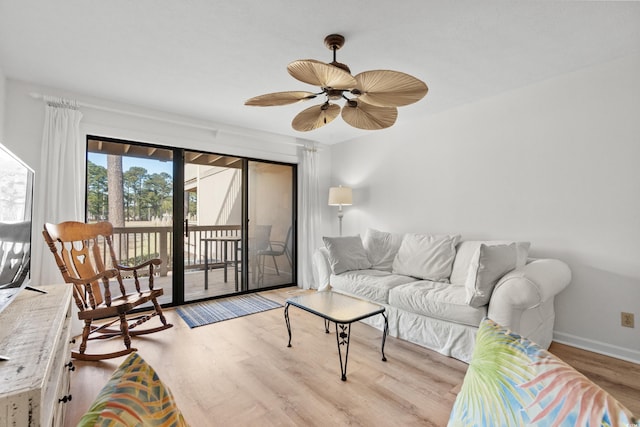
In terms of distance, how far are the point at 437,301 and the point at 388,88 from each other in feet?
5.63

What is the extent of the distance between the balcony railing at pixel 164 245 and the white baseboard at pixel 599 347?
3876mm

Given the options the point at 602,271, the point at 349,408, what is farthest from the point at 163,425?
the point at 602,271

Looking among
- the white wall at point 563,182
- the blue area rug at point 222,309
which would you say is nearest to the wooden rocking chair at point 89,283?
the blue area rug at point 222,309

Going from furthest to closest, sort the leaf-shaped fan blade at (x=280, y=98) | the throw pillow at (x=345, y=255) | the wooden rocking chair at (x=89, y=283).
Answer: the throw pillow at (x=345, y=255) < the wooden rocking chair at (x=89, y=283) < the leaf-shaped fan blade at (x=280, y=98)

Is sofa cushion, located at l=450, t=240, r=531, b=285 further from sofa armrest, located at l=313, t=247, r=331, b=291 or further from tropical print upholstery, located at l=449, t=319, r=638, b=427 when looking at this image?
tropical print upholstery, located at l=449, t=319, r=638, b=427

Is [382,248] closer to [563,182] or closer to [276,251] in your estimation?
[276,251]

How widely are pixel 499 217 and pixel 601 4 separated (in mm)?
1848

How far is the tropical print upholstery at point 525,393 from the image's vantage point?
440mm

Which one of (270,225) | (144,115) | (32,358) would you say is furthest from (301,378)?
(144,115)

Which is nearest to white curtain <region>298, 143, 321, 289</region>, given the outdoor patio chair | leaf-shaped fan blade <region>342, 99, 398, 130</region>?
the outdoor patio chair

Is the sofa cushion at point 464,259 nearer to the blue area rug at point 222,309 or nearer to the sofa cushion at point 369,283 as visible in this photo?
the sofa cushion at point 369,283

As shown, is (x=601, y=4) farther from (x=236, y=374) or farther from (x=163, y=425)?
(x=236, y=374)

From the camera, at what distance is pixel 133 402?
1.77 feet

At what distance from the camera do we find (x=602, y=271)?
2506 mm
